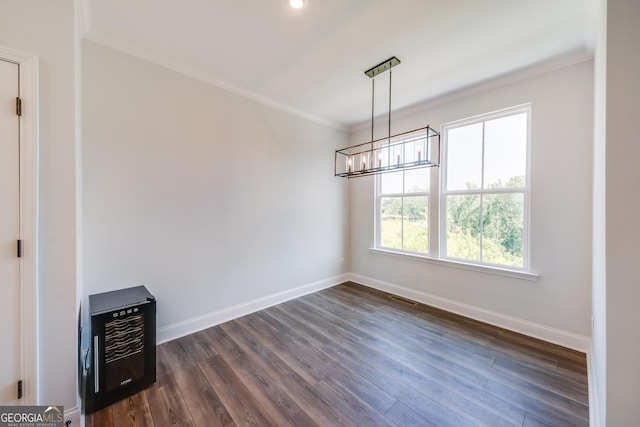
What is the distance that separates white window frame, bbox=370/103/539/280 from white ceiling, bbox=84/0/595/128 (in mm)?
458

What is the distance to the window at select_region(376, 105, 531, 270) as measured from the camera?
9.00ft

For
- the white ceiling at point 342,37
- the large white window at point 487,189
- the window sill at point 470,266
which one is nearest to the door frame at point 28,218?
the white ceiling at point 342,37

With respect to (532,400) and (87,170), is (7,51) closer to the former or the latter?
(87,170)

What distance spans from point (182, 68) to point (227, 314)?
287 cm

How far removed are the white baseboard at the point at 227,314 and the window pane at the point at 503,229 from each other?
8.27ft

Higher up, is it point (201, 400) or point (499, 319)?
point (499, 319)

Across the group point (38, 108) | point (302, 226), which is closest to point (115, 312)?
point (38, 108)

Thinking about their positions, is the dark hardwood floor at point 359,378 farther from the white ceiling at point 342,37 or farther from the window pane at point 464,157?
the white ceiling at point 342,37

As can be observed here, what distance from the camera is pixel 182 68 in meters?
2.53

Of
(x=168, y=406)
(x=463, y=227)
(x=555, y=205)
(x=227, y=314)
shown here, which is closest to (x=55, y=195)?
(x=168, y=406)

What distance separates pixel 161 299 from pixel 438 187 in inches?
145
